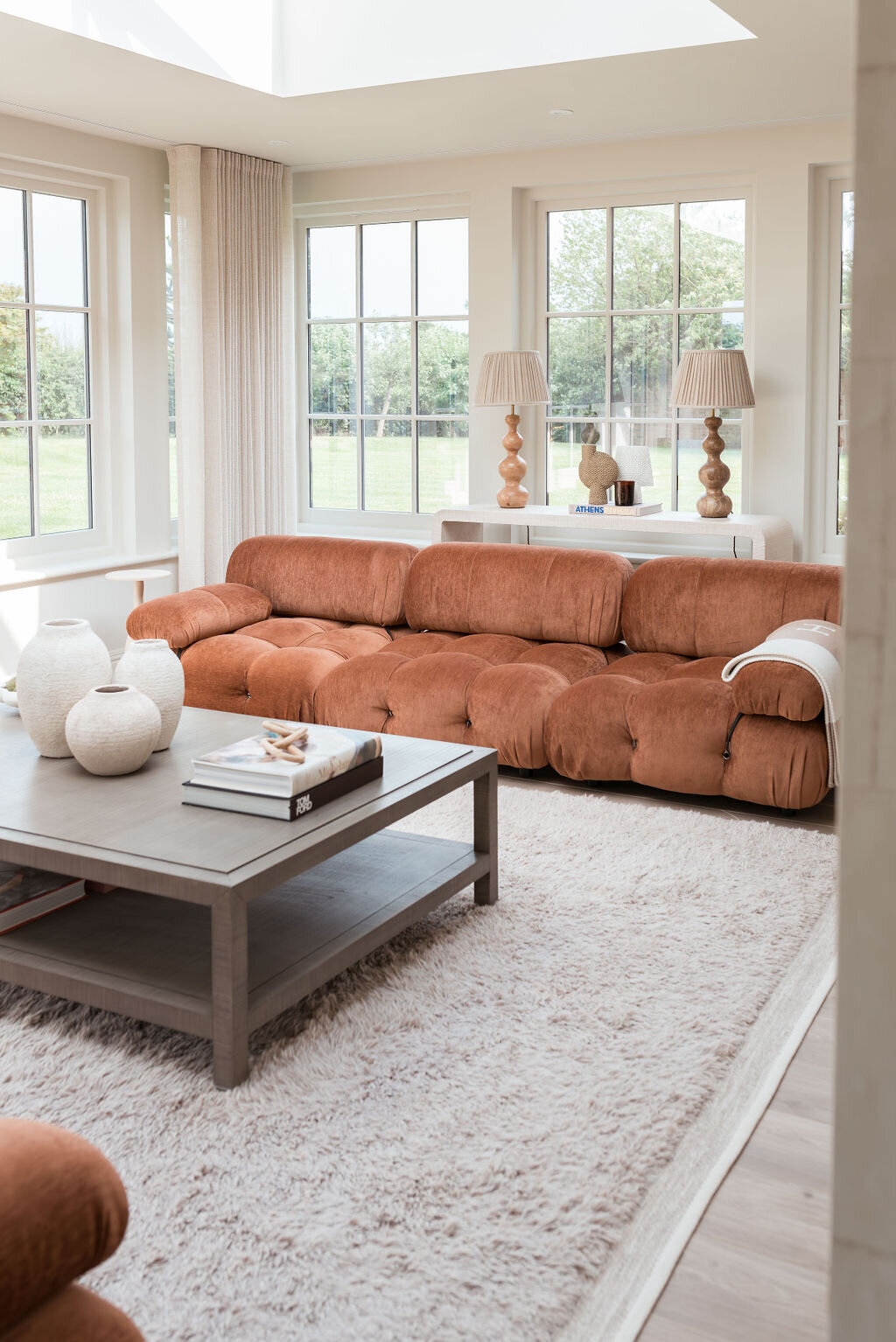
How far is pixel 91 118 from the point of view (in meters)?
5.21

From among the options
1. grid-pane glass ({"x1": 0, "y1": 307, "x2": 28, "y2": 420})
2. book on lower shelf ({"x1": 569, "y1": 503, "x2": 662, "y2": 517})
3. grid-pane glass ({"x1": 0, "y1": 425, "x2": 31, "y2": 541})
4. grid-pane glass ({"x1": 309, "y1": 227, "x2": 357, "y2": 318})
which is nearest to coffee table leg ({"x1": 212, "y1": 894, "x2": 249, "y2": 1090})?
book on lower shelf ({"x1": 569, "y1": 503, "x2": 662, "y2": 517})

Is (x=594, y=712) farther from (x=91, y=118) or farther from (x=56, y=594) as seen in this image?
(x=91, y=118)

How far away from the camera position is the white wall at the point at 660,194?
17.0 feet

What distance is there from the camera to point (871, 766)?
84cm

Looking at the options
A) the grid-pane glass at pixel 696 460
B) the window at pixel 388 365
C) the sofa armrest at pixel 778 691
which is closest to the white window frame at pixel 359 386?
the window at pixel 388 365

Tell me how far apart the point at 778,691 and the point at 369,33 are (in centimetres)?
287

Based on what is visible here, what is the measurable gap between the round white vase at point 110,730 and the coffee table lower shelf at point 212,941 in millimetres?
298

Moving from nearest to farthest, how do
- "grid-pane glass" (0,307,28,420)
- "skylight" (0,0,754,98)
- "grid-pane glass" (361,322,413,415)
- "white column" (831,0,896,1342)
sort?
"white column" (831,0,896,1342)
"skylight" (0,0,754,98)
"grid-pane glass" (0,307,28,420)
"grid-pane glass" (361,322,413,415)

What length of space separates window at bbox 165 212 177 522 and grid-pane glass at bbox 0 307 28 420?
0.76 metres

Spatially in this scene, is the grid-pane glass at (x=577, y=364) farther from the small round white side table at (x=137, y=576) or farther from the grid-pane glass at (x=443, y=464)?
the small round white side table at (x=137, y=576)

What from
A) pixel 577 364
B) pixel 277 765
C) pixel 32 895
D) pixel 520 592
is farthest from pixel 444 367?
pixel 32 895

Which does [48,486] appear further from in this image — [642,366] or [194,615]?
[642,366]

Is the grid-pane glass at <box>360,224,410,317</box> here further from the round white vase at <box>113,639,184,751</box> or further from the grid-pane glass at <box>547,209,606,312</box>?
the round white vase at <box>113,639,184,751</box>

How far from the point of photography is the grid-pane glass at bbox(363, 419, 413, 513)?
638 centimetres
